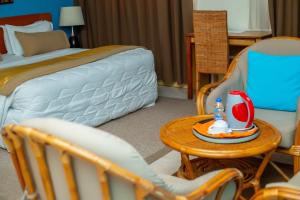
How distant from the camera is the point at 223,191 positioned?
62.6 inches

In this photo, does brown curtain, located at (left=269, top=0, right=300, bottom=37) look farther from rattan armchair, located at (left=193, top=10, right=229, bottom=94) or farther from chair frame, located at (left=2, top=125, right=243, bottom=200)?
chair frame, located at (left=2, top=125, right=243, bottom=200)

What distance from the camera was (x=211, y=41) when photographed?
4.10 meters

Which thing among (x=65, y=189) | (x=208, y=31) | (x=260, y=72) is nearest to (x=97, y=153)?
(x=65, y=189)

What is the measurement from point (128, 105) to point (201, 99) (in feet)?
4.65

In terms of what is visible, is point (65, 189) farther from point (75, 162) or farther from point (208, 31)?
point (208, 31)

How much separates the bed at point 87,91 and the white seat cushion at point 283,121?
1.58 meters

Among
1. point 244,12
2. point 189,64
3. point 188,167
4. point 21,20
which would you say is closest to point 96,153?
point 188,167

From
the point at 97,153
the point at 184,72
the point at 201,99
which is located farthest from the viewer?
the point at 184,72

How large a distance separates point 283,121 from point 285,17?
1.77 metres

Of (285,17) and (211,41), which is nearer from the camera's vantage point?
(285,17)

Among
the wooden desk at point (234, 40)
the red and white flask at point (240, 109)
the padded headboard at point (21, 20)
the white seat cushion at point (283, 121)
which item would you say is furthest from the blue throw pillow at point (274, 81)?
the padded headboard at point (21, 20)

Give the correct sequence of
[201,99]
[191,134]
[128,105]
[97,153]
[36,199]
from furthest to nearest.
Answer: [128,105], [201,99], [191,134], [36,199], [97,153]

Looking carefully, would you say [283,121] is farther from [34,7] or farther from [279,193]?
[34,7]

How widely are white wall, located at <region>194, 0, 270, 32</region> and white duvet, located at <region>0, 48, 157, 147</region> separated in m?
1.06
